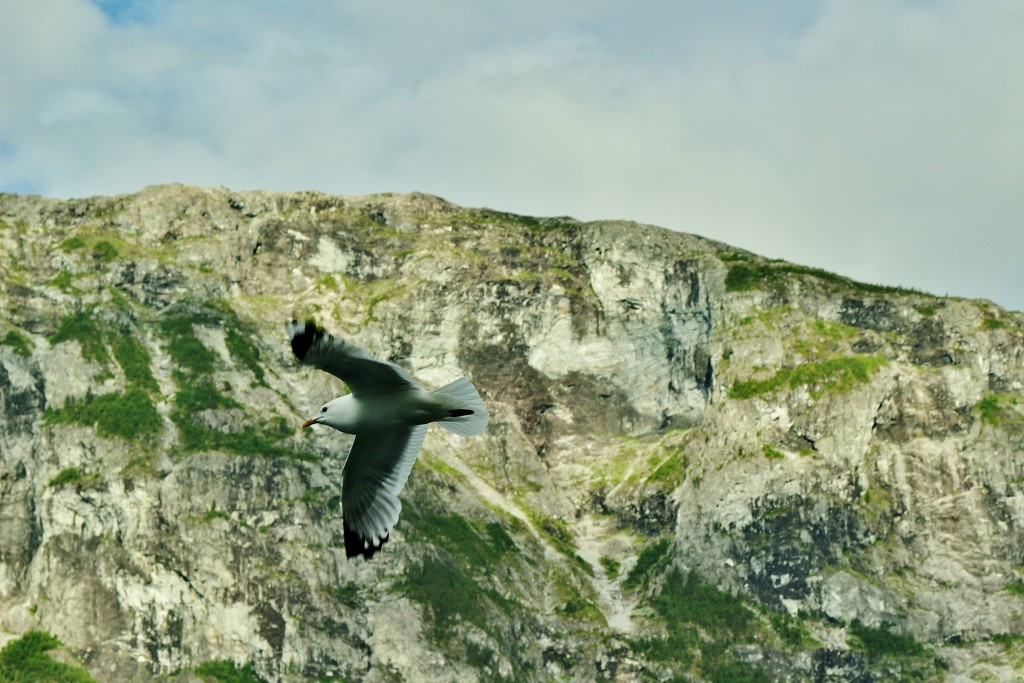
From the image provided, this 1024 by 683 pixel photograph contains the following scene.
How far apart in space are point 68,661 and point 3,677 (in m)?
8.76

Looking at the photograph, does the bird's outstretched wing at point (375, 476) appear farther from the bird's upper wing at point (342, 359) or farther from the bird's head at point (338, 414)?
the bird's upper wing at point (342, 359)

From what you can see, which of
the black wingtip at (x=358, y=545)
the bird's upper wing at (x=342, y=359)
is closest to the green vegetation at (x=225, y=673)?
the black wingtip at (x=358, y=545)

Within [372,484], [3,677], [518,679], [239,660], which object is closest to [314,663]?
[239,660]

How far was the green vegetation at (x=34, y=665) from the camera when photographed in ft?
609

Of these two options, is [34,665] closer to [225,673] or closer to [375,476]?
[225,673]

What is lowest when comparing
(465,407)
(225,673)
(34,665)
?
(225,673)

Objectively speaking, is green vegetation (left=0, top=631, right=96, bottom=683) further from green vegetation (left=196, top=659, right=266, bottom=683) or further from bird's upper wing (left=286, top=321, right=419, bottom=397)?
bird's upper wing (left=286, top=321, right=419, bottom=397)

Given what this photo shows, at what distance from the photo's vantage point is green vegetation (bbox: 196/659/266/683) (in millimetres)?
192375

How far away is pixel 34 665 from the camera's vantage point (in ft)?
617

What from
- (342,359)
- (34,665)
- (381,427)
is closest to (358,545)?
(381,427)

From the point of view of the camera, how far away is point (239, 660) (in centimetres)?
19700

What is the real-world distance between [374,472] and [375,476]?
11 cm

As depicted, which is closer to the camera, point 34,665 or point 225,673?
point 34,665

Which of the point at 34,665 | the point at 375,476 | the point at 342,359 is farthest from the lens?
the point at 34,665
